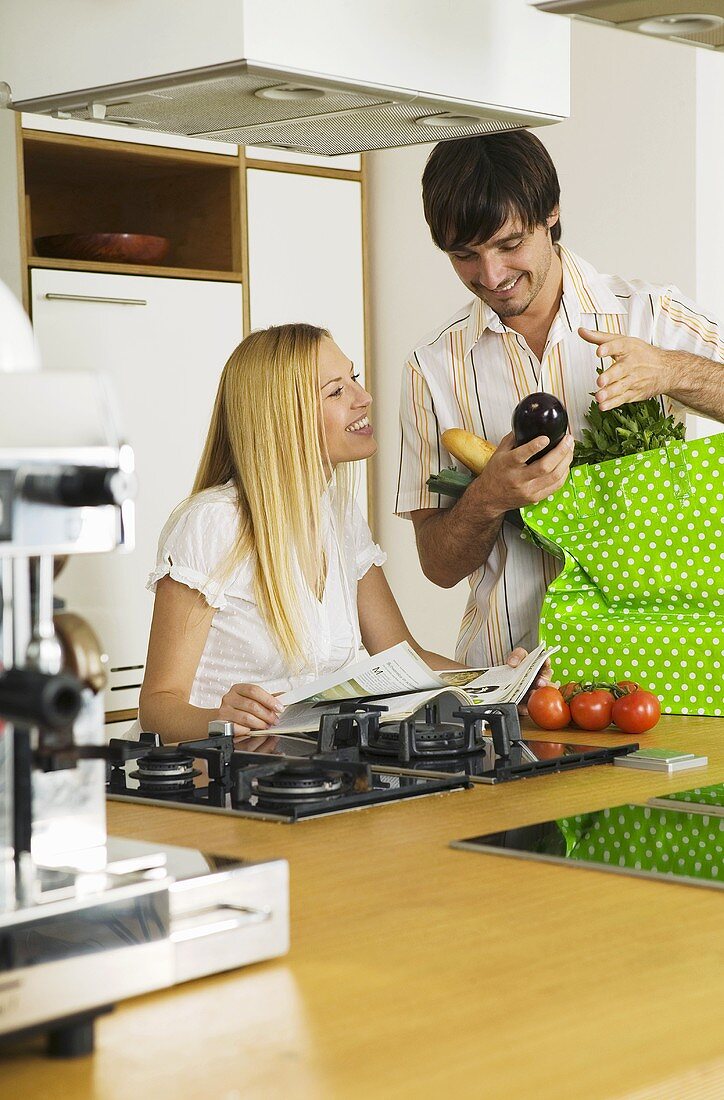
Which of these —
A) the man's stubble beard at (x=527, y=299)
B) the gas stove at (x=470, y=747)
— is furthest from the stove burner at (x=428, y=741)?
the man's stubble beard at (x=527, y=299)

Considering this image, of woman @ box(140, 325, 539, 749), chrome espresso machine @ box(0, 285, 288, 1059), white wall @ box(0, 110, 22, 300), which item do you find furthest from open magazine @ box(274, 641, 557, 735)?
white wall @ box(0, 110, 22, 300)

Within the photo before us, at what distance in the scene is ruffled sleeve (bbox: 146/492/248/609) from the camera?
7.18ft

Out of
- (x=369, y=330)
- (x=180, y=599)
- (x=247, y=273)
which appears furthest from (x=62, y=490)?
(x=369, y=330)

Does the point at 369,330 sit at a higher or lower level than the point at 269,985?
higher

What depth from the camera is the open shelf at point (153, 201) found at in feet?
12.2

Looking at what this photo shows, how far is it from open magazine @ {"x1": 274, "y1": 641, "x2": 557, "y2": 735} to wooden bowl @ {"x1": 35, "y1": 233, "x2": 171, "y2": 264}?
193 cm

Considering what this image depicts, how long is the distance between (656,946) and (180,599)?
1338 mm

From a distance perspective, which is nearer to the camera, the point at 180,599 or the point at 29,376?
the point at 29,376

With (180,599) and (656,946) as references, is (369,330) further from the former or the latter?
(656,946)

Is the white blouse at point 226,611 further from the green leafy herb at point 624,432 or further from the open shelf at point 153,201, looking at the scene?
the open shelf at point 153,201

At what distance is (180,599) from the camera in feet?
7.17

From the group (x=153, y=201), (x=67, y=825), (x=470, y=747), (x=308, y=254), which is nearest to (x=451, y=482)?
(x=470, y=747)

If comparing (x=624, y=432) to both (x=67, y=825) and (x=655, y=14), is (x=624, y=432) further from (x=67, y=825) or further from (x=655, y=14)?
(x=67, y=825)

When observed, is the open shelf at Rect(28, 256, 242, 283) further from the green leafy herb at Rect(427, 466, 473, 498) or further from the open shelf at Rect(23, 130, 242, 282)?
the green leafy herb at Rect(427, 466, 473, 498)
